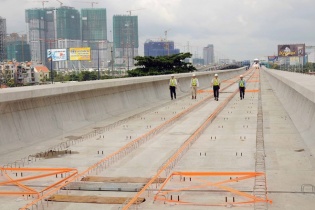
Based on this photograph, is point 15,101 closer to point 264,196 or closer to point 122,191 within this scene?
point 122,191

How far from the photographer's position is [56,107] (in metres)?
17.3

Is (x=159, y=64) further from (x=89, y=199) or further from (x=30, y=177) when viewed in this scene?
(x=89, y=199)

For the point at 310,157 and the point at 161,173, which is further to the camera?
the point at 310,157

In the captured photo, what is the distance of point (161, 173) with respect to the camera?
10.4 meters

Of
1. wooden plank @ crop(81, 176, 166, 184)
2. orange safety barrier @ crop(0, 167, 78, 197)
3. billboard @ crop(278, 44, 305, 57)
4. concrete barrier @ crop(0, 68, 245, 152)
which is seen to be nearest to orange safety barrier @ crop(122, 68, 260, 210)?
wooden plank @ crop(81, 176, 166, 184)

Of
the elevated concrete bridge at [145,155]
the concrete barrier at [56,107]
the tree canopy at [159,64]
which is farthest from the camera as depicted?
the tree canopy at [159,64]

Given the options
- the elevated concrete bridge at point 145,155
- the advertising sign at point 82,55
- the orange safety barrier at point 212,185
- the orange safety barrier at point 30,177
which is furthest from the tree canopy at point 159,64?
the orange safety barrier at point 212,185

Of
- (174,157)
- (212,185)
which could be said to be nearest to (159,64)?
(174,157)

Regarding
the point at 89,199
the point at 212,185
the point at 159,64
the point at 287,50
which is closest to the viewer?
the point at 89,199

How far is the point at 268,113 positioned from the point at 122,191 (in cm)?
1443

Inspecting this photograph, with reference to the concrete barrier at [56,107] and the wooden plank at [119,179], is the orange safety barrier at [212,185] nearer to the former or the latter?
the wooden plank at [119,179]

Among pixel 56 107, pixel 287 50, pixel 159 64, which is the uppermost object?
pixel 287 50

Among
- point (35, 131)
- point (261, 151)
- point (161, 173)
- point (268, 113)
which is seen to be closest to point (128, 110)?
point (268, 113)

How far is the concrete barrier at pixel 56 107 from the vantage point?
14.0 meters
